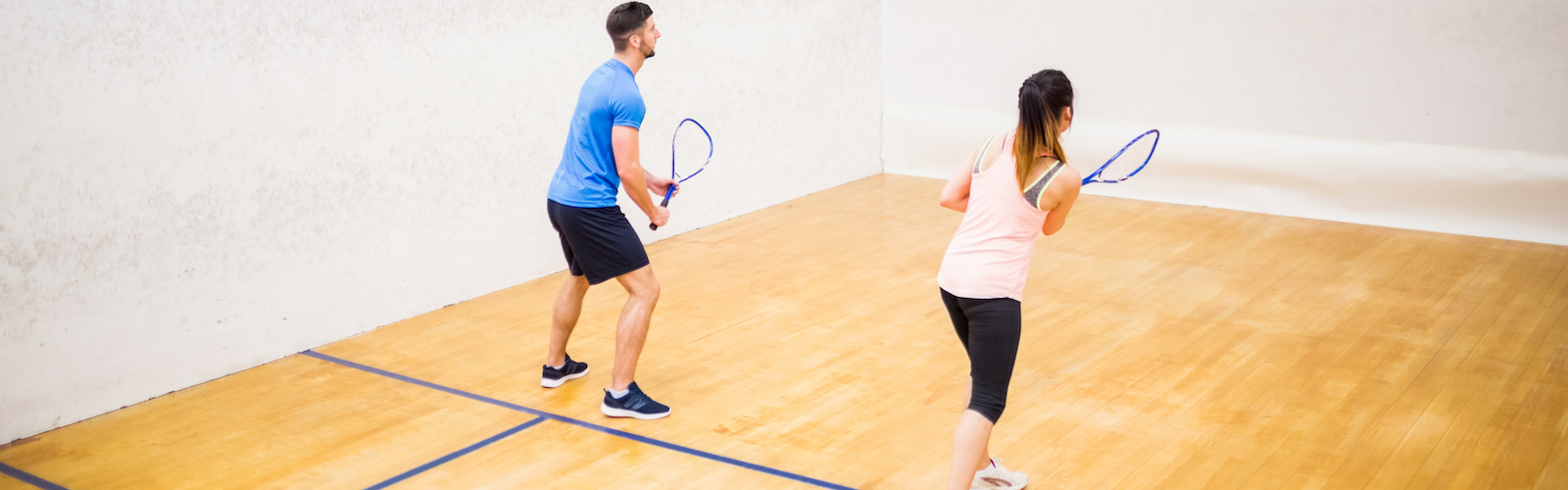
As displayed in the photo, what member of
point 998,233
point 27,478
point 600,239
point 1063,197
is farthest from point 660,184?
point 27,478

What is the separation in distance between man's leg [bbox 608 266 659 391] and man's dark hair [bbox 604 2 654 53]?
0.68 metres

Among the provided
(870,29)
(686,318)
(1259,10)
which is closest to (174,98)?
(686,318)

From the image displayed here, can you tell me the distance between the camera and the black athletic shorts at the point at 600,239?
3332mm

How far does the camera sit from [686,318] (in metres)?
4.51

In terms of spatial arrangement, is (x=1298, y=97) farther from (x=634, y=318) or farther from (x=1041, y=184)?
(x=1041, y=184)

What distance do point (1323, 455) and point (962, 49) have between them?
4531 millimetres

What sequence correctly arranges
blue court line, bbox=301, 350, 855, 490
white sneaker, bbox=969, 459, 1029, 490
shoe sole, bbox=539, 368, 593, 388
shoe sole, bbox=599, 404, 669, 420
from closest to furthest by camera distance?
white sneaker, bbox=969, 459, 1029, 490, blue court line, bbox=301, 350, 855, 490, shoe sole, bbox=599, 404, 669, 420, shoe sole, bbox=539, 368, 593, 388

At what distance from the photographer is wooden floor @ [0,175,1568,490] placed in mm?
3088

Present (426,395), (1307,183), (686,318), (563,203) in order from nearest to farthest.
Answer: (563,203) → (426,395) → (686,318) → (1307,183)

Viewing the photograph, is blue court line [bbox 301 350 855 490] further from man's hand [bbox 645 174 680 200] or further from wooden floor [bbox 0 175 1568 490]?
man's hand [bbox 645 174 680 200]

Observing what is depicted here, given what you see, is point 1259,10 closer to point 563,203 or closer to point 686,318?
point 686,318

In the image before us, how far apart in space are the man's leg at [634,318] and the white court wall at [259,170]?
152cm

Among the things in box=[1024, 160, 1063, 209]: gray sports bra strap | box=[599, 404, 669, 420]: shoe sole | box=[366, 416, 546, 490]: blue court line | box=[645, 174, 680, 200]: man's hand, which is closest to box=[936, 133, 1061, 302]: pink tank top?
box=[1024, 160, 1063, 209]: gray sports bra strap

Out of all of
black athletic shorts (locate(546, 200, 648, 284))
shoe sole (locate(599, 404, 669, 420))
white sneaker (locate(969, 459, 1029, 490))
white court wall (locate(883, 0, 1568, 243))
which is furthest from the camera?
white court wall (locate(883, 0, 1568, 243))
